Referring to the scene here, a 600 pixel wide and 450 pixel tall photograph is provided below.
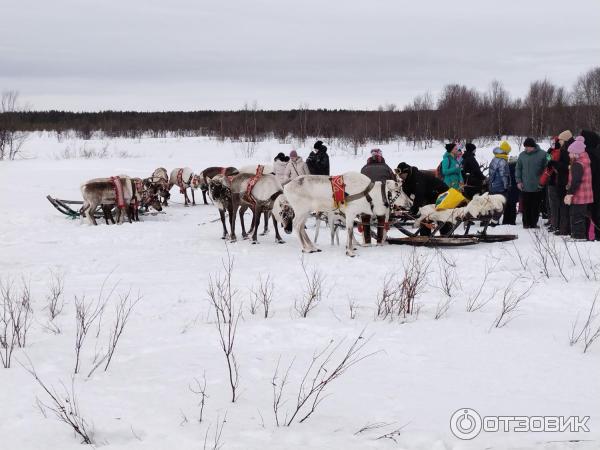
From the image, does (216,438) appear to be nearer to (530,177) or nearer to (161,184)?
(530,177)

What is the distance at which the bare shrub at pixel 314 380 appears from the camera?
3.32 metres

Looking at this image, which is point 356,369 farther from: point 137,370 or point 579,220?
point 579,220

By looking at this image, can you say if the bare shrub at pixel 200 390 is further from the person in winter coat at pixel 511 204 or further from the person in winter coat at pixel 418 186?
the person in winter coat at pixel 511 204

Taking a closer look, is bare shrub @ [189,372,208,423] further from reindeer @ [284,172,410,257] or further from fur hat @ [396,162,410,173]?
fur hat @ [396,162,410,173]

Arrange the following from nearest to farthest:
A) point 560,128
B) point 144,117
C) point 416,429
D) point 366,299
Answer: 1. point 416,429
2. point 366,299
3. point 560,128
4. point 144,117

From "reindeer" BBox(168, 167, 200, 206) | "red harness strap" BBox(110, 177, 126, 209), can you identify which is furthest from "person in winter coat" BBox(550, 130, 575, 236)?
"reindeer" BBox(168, 167, 200, 206)

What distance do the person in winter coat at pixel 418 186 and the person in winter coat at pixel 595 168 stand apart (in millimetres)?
2638

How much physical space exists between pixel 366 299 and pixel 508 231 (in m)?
5.51

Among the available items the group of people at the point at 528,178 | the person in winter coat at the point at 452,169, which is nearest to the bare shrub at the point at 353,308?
the group of people at the point at 528,178

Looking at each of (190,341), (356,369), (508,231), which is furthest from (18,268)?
(508,231)

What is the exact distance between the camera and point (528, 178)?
10.5 meters

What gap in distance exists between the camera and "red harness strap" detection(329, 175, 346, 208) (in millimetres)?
9000

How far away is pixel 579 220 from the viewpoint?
895 cm

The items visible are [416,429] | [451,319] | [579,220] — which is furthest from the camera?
[579,220]
